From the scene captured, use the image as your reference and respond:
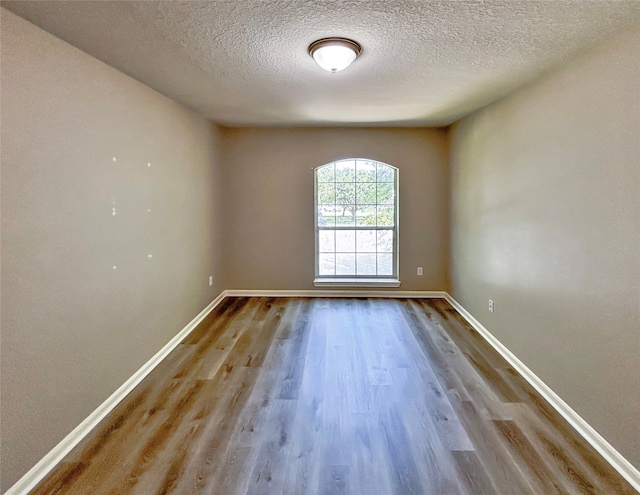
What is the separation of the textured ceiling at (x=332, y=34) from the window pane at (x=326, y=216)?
→ 2.14 metres

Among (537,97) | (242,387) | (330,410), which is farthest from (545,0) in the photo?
(242,387)

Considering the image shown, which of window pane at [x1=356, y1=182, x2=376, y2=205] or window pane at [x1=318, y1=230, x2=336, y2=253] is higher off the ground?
window pane at [x1=356, y1=182, x2=376, y2=205]

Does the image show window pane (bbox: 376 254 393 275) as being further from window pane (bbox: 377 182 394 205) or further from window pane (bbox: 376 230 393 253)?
window pane (bbox: 377 182 394 205)

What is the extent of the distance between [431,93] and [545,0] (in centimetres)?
161

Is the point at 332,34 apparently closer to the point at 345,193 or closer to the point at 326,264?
the point at 345,193

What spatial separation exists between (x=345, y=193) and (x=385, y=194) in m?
0.59

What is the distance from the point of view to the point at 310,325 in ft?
13.7

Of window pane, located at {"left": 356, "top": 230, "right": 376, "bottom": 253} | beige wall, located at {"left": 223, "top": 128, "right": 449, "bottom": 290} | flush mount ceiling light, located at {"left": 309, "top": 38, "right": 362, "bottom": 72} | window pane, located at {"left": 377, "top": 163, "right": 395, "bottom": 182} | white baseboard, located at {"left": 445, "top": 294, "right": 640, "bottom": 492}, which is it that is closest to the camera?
white baseboard, located at {"left": 445, "top": 294, "right": 640, "bottom": 492}

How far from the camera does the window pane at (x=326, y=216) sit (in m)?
5.39

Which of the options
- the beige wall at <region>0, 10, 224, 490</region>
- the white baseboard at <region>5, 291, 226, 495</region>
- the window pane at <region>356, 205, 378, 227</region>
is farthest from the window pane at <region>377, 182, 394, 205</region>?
the white baseboard at <region>5, 291, 226, 495</region>

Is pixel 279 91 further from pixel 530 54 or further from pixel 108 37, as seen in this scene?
pixel 530 54

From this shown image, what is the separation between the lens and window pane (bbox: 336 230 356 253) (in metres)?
5.40

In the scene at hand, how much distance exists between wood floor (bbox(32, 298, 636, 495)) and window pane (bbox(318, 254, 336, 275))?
1881 millimetres

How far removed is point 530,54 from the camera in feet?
7.64
